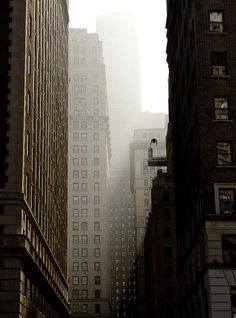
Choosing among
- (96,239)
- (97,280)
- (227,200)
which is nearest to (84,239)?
(96,239)

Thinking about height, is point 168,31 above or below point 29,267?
above

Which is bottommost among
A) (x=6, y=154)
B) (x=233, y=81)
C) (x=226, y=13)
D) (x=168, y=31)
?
(x=6, y=154)

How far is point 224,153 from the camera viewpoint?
186 feet

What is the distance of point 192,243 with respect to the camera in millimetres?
61625

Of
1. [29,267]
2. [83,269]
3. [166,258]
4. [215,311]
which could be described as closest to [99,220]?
[83,269]

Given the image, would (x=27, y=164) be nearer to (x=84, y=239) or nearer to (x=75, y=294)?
(x=75, y=294)

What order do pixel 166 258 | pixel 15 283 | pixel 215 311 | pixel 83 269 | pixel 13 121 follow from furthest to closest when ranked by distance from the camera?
pixel 83 269
pixel 166 258
pixel 13 121
pixel 15 283
pixel 215 311

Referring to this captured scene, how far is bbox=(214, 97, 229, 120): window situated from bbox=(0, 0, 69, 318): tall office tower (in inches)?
674

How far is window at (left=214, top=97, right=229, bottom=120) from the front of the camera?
57.9m

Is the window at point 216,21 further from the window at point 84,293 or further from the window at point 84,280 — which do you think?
the window at point 84,293

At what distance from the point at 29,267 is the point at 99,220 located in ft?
443

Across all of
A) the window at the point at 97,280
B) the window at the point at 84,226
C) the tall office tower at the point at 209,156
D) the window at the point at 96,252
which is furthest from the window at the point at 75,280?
the tall office tower at the point at 209,156

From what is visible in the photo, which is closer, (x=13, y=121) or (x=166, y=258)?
(x=13, y=121)

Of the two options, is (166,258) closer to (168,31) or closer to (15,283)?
(168,31)
